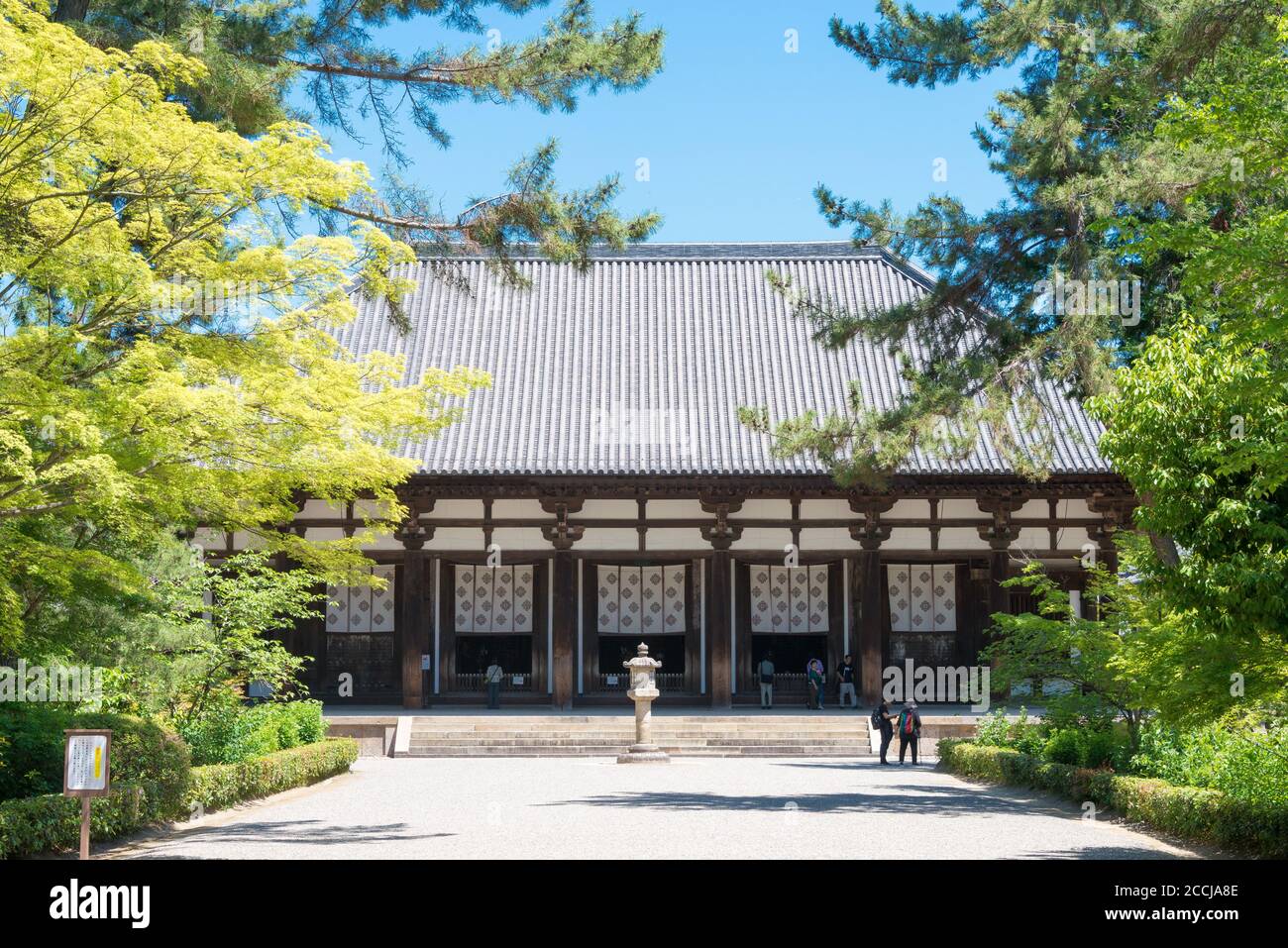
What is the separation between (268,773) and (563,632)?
9.15m

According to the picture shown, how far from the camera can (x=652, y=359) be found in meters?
27.7

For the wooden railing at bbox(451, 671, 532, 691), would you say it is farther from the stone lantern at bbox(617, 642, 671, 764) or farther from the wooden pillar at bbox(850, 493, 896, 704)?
the wooden pillar at bbox(850, 493, 896, 704)

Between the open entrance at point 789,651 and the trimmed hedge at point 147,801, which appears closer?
the trimmed hedge at point 147,801

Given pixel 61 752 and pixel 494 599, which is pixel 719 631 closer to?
pixel 494 599

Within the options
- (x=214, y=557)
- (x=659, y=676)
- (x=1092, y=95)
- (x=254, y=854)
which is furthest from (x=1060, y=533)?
(x=254, y=854)

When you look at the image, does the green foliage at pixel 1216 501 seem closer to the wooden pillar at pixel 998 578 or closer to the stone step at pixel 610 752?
the stone step at pixel 610 752

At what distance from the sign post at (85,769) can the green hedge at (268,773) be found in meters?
3.71

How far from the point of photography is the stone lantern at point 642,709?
67.1ft

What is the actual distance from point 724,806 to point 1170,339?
22.0 feet

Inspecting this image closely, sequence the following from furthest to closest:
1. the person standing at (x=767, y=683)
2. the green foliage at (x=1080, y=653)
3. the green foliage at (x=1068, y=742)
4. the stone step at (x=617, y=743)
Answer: the person standing at (x=767, y=683)
the stone step at (x=617, y=743)
the green foliage at (x=1068, y=742)
the green foliage at (x=1080, y=653)

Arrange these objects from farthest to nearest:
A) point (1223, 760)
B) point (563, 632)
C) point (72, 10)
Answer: point (563, 632) → point (72, 10) → point (1223, 760)

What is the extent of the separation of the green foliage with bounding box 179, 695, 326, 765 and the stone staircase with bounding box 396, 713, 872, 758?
4024mm

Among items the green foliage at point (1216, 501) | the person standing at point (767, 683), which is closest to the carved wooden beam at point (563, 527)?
the person standing at point (767, 683)

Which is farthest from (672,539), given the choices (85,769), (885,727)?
(85,769)
